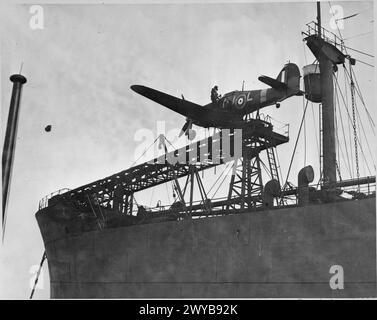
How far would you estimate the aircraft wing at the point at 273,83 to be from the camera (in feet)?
63.9

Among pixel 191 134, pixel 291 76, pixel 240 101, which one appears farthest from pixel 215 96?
pixel 291 76

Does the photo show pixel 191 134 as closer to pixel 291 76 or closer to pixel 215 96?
pixel 215 96

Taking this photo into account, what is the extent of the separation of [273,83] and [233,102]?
260 cm

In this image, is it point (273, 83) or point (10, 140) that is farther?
point (273, 83)

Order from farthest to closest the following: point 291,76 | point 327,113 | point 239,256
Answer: point 327,113 < point 291,76 < point 239,256

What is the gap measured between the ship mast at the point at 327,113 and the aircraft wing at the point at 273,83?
98.2 inches

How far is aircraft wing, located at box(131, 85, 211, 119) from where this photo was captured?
65.7ft

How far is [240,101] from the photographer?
72.5 ft

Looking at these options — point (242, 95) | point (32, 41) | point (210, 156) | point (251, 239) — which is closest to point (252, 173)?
point (210, 156)

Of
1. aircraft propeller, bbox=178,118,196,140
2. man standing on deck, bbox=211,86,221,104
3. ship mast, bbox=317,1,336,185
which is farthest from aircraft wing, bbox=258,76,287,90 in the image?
aircraft propeller, bbox=178,118,196,140

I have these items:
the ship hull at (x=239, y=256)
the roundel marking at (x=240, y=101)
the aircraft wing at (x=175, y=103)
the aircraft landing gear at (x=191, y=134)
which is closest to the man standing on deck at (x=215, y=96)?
the aircraft wing at (x=175, y=103)

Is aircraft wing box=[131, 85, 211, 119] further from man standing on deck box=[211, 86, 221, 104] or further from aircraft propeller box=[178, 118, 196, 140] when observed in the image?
aircraft propeller box=[178, 118, 196, 140]

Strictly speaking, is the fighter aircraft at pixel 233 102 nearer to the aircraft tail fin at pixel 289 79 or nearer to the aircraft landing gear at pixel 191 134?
the aircraft tail fin at pixel 289 79
